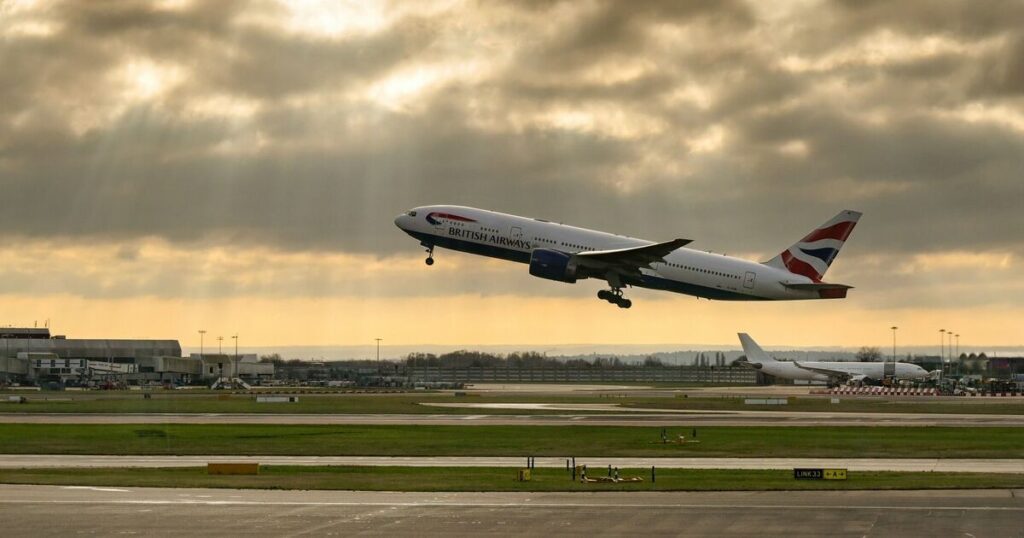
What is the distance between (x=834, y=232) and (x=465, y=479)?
60.4m

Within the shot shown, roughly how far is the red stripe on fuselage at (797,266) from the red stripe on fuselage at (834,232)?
2.05 meters

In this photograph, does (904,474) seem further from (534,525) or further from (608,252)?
(608,252)

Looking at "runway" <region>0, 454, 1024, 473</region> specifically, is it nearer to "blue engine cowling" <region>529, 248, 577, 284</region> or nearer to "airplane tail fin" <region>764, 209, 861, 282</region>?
"blue engine cowling" <region>529, 248, 577, 284</region>

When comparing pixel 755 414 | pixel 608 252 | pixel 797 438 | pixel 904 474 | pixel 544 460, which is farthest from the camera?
pixel 755 414

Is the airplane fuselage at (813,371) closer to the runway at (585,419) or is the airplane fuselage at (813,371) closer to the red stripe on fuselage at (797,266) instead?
the runway at (585,419)

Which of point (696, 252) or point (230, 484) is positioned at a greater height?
point (696, 252)

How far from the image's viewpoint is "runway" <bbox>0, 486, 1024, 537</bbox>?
3706 centimetres

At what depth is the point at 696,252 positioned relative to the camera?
99.6m

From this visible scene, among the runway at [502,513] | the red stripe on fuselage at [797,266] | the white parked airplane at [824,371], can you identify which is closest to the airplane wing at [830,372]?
the white parked airplane at [824,371]

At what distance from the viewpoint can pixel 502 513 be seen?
41.2 metres

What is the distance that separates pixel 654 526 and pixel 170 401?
104251 millimetres

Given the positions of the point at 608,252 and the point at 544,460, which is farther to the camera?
the point at 608,252

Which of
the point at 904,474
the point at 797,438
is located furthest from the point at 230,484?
the point at 797,438

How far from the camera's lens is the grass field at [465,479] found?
164 feet
